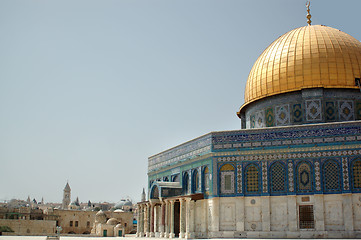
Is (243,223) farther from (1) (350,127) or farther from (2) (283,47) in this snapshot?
(2) (283,47)

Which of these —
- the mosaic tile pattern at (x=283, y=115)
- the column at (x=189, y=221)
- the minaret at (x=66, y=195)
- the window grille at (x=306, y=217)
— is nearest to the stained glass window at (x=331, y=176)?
the window grille at (x=306, y=217)

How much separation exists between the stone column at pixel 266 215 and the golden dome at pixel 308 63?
21.0 feet

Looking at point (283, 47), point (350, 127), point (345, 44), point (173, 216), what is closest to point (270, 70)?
point (283, 47)

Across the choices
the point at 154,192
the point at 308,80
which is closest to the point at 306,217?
the point at 308,80

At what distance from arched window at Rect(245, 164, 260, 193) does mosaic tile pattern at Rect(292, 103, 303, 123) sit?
3776 millimetres

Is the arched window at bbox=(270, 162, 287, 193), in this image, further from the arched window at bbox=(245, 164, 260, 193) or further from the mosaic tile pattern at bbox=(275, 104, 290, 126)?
the mosaic tile pattern at bbox=(275, 104, 290, 126)

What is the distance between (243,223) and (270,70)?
352 inches

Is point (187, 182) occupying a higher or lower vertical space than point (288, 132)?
lower

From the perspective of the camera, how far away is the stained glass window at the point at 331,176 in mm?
21359

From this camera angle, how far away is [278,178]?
72.7ft

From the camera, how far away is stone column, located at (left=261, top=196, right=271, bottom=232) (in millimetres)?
21719

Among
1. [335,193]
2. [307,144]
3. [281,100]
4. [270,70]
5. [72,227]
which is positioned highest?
[270,70]

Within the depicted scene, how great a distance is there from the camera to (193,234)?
77.0 feet

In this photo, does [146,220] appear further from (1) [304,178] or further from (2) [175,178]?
(1) [304,178]
